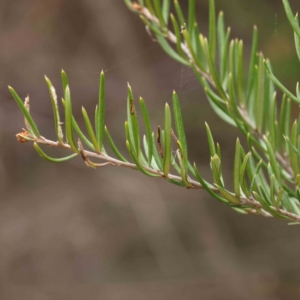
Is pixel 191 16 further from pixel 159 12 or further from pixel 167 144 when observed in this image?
pixel 167 144

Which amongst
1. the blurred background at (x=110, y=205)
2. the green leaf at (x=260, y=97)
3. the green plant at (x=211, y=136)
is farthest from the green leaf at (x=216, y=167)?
the blurred background at (x=110, y=205)

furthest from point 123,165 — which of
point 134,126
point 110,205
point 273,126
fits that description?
point 110,205

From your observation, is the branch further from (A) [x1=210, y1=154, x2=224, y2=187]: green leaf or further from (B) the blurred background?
(B) the blurred background

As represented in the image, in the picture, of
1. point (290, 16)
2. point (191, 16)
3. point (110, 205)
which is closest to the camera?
point (290, 16)

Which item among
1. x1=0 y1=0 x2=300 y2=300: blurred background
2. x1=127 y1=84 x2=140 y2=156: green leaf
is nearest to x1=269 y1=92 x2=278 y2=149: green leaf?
x1=127 y1=84 x2=140 y2=156: green leaf

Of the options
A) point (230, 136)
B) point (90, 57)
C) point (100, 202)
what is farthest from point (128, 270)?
point (90, 57)

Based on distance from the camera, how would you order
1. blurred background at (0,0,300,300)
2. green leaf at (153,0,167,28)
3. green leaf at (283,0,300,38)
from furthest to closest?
1. blurred background at (0,0,300,300)
2. green leaf at (153,0,167,28)
3. green leaf at (283,0,300,38)

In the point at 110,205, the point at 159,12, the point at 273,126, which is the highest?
the point at 159,12

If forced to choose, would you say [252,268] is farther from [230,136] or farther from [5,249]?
[5,249]
